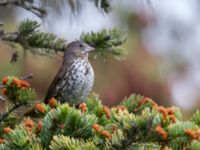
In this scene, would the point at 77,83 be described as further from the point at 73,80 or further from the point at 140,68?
A: the point at 140,68

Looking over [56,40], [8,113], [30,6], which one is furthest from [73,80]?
[8,113]

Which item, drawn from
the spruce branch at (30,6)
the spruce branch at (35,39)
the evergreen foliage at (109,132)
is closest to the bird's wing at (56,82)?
the spruce branch at (35,39)

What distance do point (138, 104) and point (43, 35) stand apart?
2.27 ft

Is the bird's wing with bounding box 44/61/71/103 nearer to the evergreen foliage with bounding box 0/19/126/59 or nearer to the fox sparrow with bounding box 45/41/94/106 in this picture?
the fox sparrow with bounding box 45/41/94/106

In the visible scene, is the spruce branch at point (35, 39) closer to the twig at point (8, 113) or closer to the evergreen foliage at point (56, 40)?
the evergreen foliage at point (56, 40)

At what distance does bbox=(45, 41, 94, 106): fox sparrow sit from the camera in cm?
460

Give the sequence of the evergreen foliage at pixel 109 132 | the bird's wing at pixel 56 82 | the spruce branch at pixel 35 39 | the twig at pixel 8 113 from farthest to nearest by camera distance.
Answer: the bird's wing at pixel 56 82, the spruce branch at pixel 35 39, the twig at pixel 8 113, the evergreen foliage at pixel 109 132

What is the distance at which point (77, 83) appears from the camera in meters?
4.69

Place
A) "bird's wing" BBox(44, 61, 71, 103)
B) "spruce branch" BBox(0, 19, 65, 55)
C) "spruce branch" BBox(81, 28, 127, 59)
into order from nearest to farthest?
"spruce branch" BBox(0, 19, 65, 55), "spruce branch" BBox(81, 28, 127, 59), "bird's wing" BBox(44, 61, 71, 103)

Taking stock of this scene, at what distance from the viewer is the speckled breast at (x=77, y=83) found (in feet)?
15.1

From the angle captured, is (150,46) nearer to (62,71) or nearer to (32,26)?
(62,71)

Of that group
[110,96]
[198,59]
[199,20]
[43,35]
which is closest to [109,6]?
[43,35]

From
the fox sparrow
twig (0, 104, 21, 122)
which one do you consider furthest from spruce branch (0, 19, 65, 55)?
the fox sparrow

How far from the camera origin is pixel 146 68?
26.2ft
